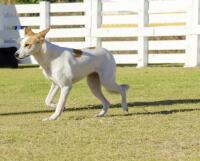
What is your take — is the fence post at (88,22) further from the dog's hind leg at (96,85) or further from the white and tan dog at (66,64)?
the white and tan dog at (66,64)

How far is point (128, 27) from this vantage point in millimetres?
21750

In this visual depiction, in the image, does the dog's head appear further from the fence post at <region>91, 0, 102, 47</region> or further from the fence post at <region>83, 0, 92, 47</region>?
the fence post at <region>83, 0, 92, 47</region>

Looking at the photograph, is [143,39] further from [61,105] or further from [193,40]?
[61,105]

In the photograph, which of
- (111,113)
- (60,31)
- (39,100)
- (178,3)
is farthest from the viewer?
(60,31)

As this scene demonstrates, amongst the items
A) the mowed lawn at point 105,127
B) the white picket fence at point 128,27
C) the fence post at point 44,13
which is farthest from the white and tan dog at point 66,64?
the fence post at point 44,13

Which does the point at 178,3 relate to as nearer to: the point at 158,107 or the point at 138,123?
the point at 158,107

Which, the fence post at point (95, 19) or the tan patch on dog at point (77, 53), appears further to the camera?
the fence post at point (95, 19)

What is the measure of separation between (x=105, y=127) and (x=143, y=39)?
40.4 ft

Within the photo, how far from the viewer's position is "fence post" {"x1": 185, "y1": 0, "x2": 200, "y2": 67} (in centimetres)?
2011

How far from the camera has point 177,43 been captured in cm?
2083

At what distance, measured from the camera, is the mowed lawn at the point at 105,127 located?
699cm

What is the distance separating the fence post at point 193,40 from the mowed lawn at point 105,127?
499 centimetres

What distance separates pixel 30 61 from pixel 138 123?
14.5 metres

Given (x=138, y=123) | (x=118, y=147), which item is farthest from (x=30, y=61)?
(x=118, y=147)
